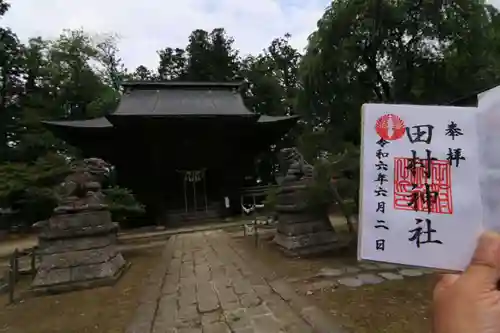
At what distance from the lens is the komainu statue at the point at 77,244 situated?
5195 millimetres

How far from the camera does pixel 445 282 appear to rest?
0.80m

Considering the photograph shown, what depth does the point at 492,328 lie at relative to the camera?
72cm

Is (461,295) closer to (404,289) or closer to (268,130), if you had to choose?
(404,289)

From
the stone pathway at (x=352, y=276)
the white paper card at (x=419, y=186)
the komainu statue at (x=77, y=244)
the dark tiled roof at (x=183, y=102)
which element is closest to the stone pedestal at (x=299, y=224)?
the stone pathway at (x=352, y=276)

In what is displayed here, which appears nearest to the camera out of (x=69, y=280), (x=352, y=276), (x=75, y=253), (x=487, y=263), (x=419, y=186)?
(x=487, y=263)

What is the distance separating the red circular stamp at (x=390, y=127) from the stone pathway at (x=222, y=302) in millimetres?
2771

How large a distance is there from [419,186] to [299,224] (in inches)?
237

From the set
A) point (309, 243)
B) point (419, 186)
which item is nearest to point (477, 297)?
point (419, 186)

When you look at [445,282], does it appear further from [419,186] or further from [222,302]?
[222,302]

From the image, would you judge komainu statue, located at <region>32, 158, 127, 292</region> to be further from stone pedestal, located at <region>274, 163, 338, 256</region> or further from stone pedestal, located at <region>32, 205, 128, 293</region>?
stone pedestal, located at <region>274, 163, 338, 256</region>

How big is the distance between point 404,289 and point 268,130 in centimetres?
1082

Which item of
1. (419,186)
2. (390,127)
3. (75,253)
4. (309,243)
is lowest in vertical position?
(309,243)

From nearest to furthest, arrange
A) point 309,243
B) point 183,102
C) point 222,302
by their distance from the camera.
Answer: point 222,302
point 309,243
point 183,102

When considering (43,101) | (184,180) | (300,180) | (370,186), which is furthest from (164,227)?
(370,186)
